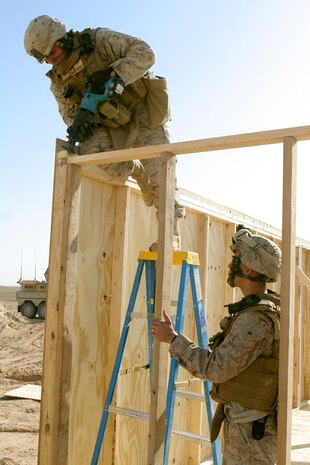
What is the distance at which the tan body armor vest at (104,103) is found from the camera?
3107mm

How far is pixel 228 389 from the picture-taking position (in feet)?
7.73

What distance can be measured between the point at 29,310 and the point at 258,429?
1952 centimetres

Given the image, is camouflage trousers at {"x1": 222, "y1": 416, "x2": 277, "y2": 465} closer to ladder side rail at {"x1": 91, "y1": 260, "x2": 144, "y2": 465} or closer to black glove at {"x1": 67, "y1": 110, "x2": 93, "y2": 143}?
ladder side rail at {"x1": 91, "y1": 260, "x2": 144, "y2": 465}

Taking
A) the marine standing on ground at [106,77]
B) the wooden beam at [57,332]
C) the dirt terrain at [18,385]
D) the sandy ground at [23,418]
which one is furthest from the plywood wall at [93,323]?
the dirt terrain at [18,385]

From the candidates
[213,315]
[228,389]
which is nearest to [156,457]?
[228,389]

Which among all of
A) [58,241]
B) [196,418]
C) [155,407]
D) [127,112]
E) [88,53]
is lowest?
[196,418]

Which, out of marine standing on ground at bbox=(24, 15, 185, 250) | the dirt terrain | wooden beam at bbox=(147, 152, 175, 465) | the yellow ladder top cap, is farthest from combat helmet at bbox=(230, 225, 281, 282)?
the dirt terrain

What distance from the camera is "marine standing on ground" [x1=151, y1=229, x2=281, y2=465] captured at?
228 centimetres

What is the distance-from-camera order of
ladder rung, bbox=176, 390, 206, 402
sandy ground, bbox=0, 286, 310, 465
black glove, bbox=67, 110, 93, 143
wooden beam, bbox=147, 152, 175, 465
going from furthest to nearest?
sandy ground, bbox=0, 286, 310, 465, ladder rung, bbox=176, 390, 206, 402, black glove, bbox=67, 110, 93, 143, wooden beam, bbox=147, 152, 175, 465

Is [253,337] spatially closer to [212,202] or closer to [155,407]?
[155,407]

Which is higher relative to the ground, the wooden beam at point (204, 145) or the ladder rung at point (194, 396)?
the wooden beam at point (204, 145)

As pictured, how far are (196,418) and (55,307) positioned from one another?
2343mm

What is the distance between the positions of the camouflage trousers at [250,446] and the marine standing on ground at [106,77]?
1357 millimetres

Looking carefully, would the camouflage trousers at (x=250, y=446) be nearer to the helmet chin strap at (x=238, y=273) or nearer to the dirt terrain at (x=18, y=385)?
the helmet chin strap at (x=238, y=273)
